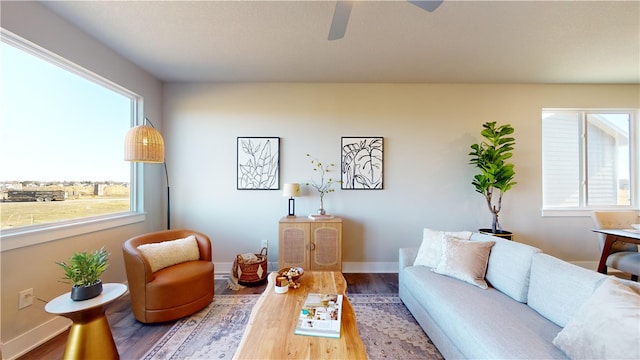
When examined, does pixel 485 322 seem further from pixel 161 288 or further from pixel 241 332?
pixel 161 288

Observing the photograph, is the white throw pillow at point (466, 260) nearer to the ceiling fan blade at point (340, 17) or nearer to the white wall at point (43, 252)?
the ceiling fan blade at point (340, 17)

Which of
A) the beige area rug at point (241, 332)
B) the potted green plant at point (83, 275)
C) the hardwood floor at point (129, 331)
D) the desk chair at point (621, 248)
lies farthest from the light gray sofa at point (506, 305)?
the potted green plant at point (83, 275)

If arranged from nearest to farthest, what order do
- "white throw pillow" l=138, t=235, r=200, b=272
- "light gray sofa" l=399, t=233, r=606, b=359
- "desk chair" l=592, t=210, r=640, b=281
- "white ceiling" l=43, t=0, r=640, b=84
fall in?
"light gray sofa" l=399, t=233, r=606, b=359 < "white ceiling" l=43, t=0, r=640, b=84 < "white throw pillow" l=138, t=235, r=200, b=272 < "desk chair" l=592, t=210, r=640, b=281

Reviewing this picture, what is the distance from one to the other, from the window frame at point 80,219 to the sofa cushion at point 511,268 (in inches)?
143

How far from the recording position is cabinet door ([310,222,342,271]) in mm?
2977

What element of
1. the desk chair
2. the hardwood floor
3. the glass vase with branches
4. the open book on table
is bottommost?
the hardwood floor

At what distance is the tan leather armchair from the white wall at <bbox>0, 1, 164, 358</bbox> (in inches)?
20.0

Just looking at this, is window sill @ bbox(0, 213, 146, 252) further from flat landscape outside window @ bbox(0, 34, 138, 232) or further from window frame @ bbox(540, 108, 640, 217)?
window frame @ bbox(540, 108, 640, 217)

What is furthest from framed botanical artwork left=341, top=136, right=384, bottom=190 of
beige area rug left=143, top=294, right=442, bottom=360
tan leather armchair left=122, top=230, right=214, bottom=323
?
tan leather armchair left=122, top=230, right=214, bottom=323

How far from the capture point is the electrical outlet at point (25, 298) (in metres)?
1.79

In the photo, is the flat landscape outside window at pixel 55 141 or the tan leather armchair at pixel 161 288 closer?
the flat landscape outside window at pixel 55 141

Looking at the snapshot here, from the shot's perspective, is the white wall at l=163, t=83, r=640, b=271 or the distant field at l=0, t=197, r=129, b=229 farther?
the white wall at l=163, t=83, r=640, b=271

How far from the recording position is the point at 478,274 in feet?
6.42

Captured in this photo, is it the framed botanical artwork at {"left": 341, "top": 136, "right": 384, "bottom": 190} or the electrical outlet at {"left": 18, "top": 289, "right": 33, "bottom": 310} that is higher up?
the framed botanical artwork at {"left": 341, "top": 136, "right": 384, "bottom": 190}
